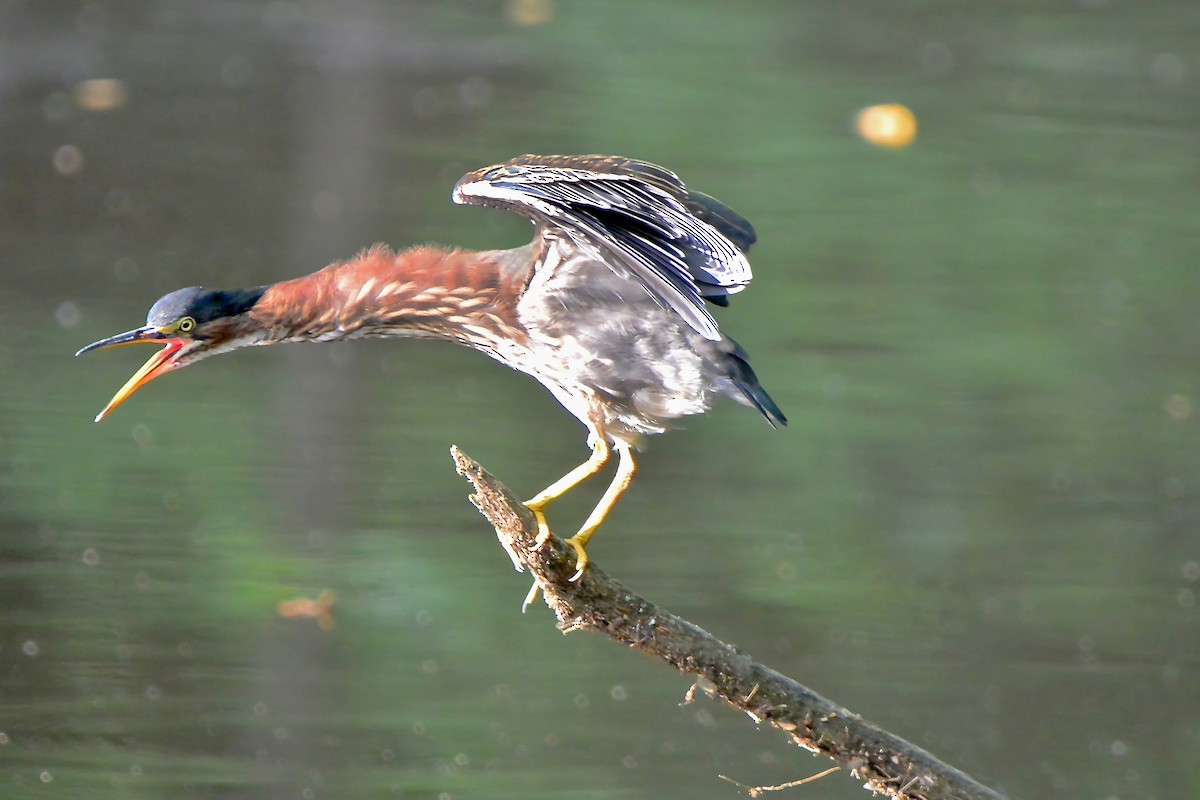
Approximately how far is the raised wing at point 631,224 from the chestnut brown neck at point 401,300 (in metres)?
0.18

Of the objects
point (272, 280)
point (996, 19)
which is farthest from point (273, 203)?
point (996, 19)

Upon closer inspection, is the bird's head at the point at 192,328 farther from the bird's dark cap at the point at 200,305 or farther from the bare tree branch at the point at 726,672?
the bare tree branch at the point at 726,672

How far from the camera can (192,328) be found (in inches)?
90.7

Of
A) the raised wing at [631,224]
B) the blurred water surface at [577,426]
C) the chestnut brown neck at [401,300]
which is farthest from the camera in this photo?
the blurred water surface at [577,426]

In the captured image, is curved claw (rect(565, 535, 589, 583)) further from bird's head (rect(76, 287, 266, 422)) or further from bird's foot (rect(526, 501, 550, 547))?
bird's head (rect(76, 287, 266, 422))

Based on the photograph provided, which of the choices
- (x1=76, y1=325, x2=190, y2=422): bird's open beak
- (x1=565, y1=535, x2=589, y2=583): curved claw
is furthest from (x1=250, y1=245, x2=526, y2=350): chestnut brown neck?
(x1=565, y1=535, x2=589, y2=583): curved claw

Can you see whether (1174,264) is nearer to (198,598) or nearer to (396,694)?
(396,694)

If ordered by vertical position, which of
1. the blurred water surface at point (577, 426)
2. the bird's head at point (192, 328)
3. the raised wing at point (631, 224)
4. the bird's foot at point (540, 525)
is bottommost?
the blurred water surface at point (577, 426)

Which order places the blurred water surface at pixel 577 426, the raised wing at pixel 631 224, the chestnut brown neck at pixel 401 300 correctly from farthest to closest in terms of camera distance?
the blurred water surface at pixel 577 426 → the chestnut brown neck at pixel 401 300 → the raised wing at pixel 631 224

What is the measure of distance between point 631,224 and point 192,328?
2.52 ft

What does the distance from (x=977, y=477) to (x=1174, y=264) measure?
118 centimetres

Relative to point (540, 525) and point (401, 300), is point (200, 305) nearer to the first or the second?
point (401, 300)

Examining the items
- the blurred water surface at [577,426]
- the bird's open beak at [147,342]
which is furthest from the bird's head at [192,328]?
the blurred water surface at [577,426]

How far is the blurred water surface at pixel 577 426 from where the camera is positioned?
3.63 meters
